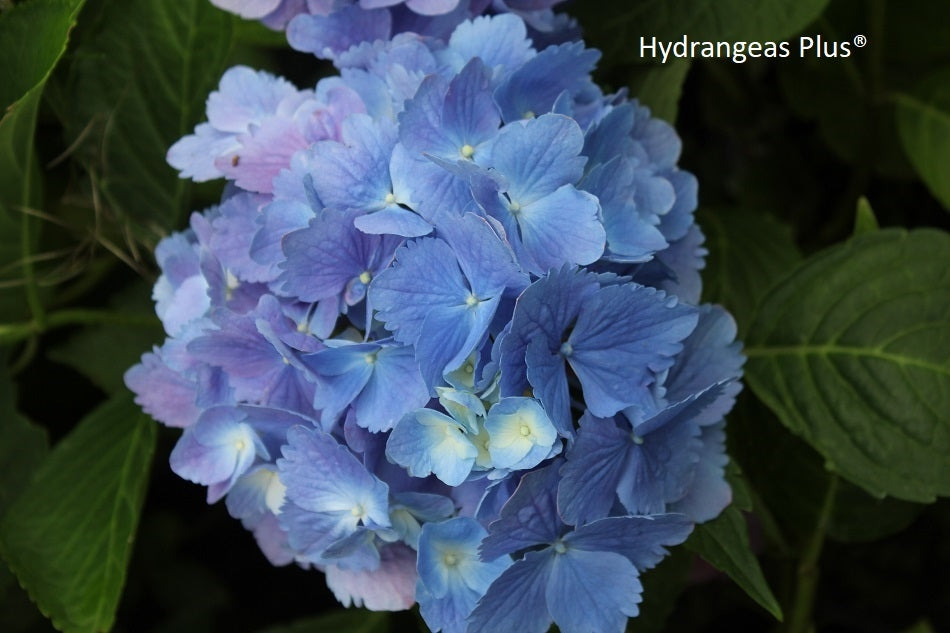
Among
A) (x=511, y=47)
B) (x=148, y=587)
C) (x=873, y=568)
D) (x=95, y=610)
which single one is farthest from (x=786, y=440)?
(x=148, y=587)

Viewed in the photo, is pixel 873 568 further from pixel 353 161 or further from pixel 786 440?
pixel 353 161

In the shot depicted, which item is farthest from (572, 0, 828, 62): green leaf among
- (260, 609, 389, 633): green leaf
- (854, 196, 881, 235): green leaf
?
(260, 609, 389, 633): green leaf

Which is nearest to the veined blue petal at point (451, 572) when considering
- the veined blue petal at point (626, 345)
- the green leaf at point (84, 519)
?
the veined blue petal at point (626, 345)

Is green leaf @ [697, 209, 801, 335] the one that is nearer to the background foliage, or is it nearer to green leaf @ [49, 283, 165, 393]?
the background foliage

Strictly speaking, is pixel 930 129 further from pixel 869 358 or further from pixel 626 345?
pixel 626 345

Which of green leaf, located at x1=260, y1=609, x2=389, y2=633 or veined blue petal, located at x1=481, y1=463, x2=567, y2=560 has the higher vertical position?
veined blue petal, located at x1=481, y1=463, x2=567, y2=560

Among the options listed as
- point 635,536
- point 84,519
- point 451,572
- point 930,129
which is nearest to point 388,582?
point 451,572
